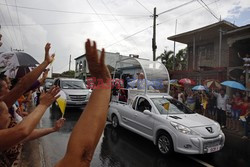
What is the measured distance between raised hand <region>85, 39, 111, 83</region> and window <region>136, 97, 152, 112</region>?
5266 mm

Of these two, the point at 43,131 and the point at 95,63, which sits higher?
the point at 95,63

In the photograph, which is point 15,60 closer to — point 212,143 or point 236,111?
point 212,143

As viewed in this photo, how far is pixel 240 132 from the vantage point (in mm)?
8008

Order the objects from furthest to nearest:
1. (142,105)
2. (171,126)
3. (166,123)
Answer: (142,105)
(166,123)
(171,126)

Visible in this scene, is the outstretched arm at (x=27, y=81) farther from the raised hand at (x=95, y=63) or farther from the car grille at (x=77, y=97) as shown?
the car grille at (x=77, y=97)

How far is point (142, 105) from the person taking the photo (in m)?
6.37

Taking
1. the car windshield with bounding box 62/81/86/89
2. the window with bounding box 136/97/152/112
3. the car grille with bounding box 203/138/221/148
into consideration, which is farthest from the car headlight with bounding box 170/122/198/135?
the car windshield with bounding box 62/81/86/89

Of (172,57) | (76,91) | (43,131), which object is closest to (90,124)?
(43,131)

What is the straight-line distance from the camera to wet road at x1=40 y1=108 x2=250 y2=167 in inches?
181

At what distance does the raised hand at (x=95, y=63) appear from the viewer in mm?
802

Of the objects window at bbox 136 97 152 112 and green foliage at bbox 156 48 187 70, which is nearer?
window at bbox 136 97 152 112

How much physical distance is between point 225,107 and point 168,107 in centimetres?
416

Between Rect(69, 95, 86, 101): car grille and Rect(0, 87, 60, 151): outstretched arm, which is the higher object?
Rect(0, 87, 60, 151): outstretched arm

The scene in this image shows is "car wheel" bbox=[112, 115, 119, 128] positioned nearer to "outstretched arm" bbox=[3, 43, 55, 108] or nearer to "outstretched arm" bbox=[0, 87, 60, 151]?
"outstretched arm" bbox=[3, 43, 55, 108]
